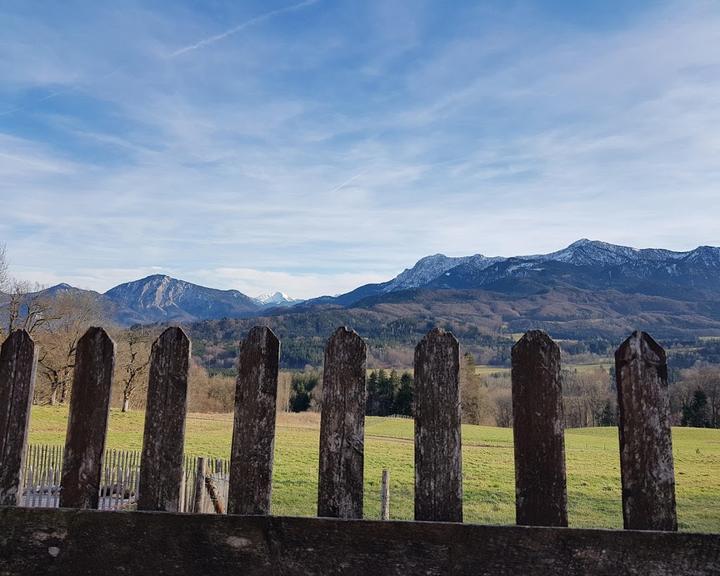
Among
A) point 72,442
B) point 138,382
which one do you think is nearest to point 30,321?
point 138,382

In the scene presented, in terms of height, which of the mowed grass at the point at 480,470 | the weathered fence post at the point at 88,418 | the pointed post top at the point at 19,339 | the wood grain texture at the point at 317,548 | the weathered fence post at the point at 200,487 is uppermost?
the pointed post top at the point at 19,339

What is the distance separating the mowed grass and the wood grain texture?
11.8 metres

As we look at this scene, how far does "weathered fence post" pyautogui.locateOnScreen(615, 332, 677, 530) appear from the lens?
1.79 metres

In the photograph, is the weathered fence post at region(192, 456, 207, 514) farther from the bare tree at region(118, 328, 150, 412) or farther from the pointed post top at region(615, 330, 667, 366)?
the bare tree at region(118, 328, 150, 412)

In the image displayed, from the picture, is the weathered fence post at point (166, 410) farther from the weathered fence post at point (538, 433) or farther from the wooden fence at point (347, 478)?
the weathered fence post at point (538, 433)

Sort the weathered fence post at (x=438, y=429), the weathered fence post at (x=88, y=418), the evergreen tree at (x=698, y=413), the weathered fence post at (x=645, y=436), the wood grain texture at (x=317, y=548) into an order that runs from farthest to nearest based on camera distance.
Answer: the evergreen tree at (x=698, y=413), the weathered fence post at (x=88, y=418), the weathered fence post at (x=438, y=429), the weathered fence post at (x=645, y=436), the wood grain texture at (x=317, y=548)

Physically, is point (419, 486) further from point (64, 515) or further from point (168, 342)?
point (64, 515)

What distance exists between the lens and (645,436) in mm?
1843

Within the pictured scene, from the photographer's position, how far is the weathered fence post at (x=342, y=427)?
194cm

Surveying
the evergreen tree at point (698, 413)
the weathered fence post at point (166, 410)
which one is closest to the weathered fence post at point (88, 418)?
the weathered fence post at point (166, 410)

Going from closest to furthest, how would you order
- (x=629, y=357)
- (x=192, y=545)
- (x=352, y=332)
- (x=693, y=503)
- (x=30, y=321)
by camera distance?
(x=192, y=545) → (x=629, y=357) → (x=352, y=332) → (x=693, y=503) → (x=30, y=321)

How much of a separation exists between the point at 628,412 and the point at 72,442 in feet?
6.66

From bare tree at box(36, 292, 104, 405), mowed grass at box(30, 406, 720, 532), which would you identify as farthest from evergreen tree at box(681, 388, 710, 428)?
bare tree at box(36, 292, 104, 405)

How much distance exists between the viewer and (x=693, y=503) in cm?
2209
